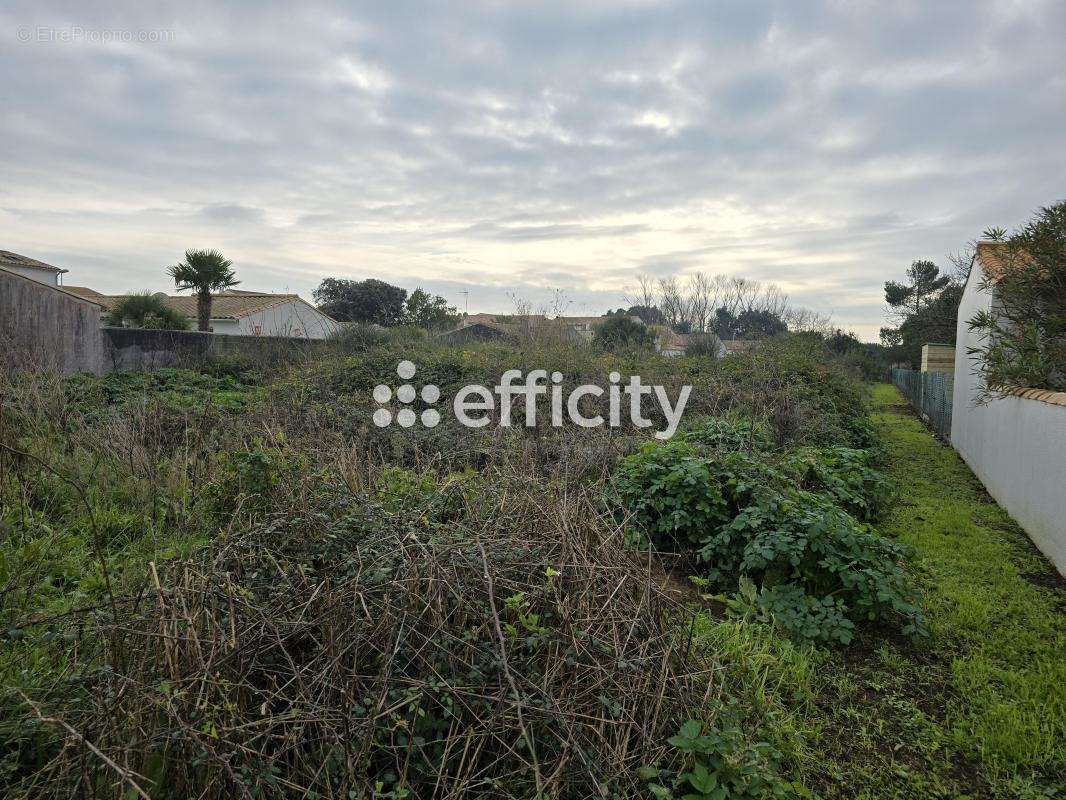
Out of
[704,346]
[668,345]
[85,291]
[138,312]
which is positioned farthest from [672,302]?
[85,291]

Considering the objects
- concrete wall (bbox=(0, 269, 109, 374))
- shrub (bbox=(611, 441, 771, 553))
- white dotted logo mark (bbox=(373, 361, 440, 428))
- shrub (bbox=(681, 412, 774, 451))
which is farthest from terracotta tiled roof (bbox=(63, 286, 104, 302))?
shrub (bbox=(611, 441, 771, 553))

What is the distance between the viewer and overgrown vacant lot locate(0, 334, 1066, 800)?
1854 millimetres

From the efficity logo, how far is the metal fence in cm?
691

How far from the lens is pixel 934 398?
1421cm

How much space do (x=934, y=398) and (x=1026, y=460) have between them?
32.3 ft

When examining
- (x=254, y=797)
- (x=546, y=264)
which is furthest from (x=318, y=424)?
(x=546, y=264)

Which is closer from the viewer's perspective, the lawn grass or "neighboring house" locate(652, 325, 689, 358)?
the lawn grass

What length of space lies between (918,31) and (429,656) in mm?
9073

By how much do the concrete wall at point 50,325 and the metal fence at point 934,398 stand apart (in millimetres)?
16568

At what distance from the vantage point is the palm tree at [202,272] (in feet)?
63.1

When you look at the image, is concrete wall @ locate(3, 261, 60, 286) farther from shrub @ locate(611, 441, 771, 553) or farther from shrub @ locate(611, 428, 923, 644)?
shrub @ locate(611, 428, 923, 644)

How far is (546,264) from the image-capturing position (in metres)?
20.3

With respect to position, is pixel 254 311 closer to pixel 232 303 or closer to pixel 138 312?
pixel 232 303

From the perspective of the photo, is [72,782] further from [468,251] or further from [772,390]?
[468,251]
